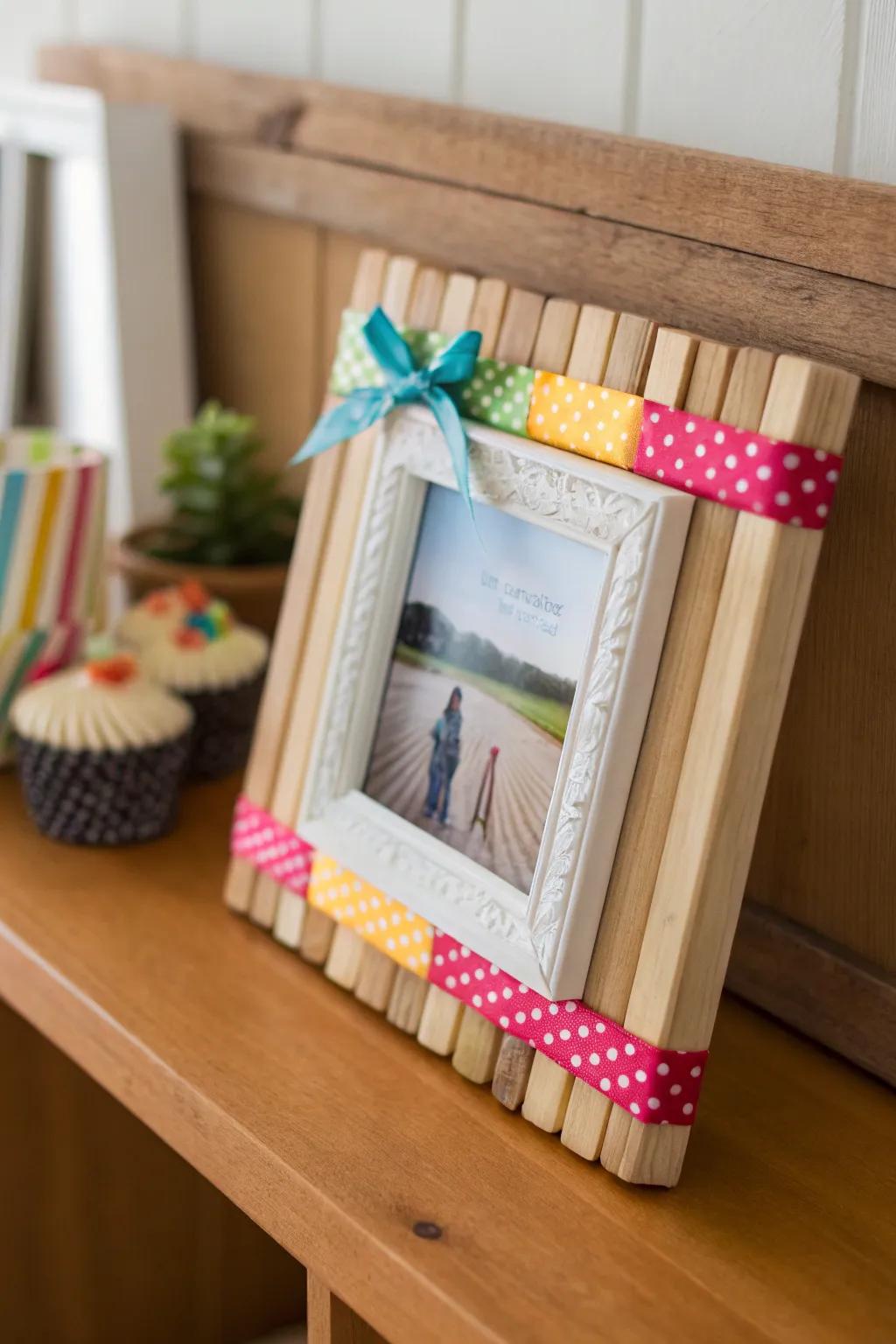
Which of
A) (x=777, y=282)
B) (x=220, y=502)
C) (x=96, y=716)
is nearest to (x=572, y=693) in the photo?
(x=777, y=282)

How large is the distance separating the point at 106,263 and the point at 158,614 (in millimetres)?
319

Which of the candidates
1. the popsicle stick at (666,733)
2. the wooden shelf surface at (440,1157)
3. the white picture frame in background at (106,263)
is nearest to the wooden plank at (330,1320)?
the wooden shelf surface at (440,1157)

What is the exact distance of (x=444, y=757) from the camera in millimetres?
729

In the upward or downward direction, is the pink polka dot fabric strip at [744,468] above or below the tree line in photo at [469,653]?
above

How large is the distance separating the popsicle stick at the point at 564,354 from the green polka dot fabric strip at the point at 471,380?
0.7 inches

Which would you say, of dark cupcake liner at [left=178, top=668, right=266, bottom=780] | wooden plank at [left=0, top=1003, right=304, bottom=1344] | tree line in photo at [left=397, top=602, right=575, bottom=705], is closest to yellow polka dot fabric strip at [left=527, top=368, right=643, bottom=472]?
tree line in photo at [left=397, top=602, right=575, bottom=705]

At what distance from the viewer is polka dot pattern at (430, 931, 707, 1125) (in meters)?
0.62

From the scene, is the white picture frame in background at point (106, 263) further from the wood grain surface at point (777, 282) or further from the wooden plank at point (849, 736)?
the wooden plank at point (849, 736)

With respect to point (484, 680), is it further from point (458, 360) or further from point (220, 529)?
point (220, 529)

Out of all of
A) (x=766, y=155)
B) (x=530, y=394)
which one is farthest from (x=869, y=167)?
(x=530, y=394)

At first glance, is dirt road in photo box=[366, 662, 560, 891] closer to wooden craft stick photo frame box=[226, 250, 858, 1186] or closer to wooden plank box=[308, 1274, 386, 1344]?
wooden craft stick photo frame box=[226, 250, 858, 1186]

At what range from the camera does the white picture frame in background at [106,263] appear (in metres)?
1.10

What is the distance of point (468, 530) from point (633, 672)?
0.14 meters

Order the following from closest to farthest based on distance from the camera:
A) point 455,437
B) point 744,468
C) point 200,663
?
point 744,468 → point 455,437 → point 200,663
